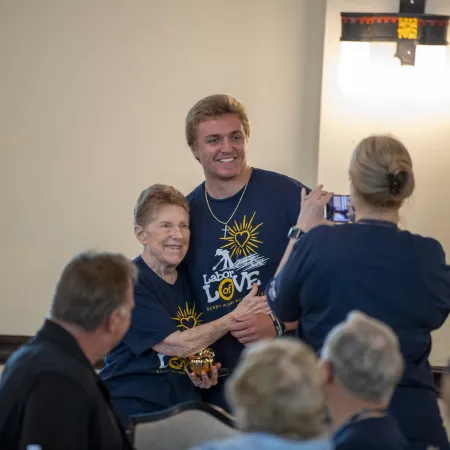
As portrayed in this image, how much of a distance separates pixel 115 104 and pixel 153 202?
1.69m

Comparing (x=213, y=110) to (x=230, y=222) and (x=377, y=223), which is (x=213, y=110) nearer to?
(x=230, y=222)

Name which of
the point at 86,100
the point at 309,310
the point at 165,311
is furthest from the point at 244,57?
the point at 309,310

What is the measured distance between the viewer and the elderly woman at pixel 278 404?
131 centimetres

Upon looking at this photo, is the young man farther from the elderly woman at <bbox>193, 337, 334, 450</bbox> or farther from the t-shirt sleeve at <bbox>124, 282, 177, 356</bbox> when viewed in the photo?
the elderly woman at <bbox>193, 337, 334, 450</bbox>

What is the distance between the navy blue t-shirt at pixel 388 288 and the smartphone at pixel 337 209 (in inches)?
13.6

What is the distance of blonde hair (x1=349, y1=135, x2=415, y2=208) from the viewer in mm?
2023

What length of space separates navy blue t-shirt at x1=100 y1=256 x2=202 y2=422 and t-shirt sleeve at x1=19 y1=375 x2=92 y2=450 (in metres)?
0.85

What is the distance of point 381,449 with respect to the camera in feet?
5.58

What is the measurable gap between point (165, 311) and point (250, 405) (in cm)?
135

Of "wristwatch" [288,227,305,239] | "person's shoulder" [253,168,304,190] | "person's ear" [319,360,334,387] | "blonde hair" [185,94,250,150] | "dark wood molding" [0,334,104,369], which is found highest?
"blonde hair" [185,94,250,150]

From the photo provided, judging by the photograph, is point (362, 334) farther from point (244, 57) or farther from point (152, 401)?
point (244, 57)

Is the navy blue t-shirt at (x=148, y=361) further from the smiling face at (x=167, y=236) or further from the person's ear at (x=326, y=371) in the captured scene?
the person's ear at (x=326, y=371)

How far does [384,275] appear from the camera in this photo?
2.01 metres

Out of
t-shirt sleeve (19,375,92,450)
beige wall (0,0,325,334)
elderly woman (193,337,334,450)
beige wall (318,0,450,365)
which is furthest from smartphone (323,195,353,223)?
beige wall (0,0,325,334)
